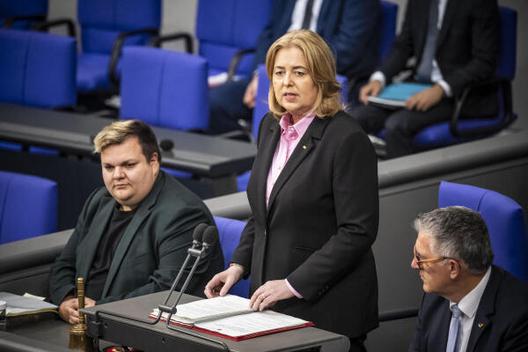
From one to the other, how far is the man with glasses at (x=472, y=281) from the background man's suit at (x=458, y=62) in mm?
2610

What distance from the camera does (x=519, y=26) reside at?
6617 mm

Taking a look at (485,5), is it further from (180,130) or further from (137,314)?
(137,314)

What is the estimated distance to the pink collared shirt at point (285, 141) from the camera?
3.01 m

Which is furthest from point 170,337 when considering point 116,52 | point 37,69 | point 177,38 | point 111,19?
point 111,19

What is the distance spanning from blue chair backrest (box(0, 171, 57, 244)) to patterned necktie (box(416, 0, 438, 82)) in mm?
2292

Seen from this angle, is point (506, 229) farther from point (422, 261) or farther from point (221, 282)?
point (221, 282)

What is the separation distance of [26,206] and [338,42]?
239 centimetres

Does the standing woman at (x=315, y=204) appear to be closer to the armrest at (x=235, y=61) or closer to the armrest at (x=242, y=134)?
the armrest at (x=242, y=134)

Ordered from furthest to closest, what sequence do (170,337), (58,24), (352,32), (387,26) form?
(58,24)
(387,26)
(352,32)
(170,337)

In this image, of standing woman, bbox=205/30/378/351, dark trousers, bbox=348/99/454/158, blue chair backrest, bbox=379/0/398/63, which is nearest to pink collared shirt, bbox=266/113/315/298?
standing woman, bbox=205/30/378/351

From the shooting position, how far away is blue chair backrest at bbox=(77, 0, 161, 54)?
742 cm

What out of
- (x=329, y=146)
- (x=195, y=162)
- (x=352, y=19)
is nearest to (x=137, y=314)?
(x=329, y=146)

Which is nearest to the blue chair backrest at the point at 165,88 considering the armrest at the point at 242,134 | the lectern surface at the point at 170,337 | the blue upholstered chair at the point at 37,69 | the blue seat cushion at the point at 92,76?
the armrest at the point at 242,134

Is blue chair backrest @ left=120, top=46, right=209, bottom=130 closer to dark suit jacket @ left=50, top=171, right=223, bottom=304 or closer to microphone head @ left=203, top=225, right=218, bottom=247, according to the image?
dark suit jacket @ left=50, top=171, right=223, bottom=304
